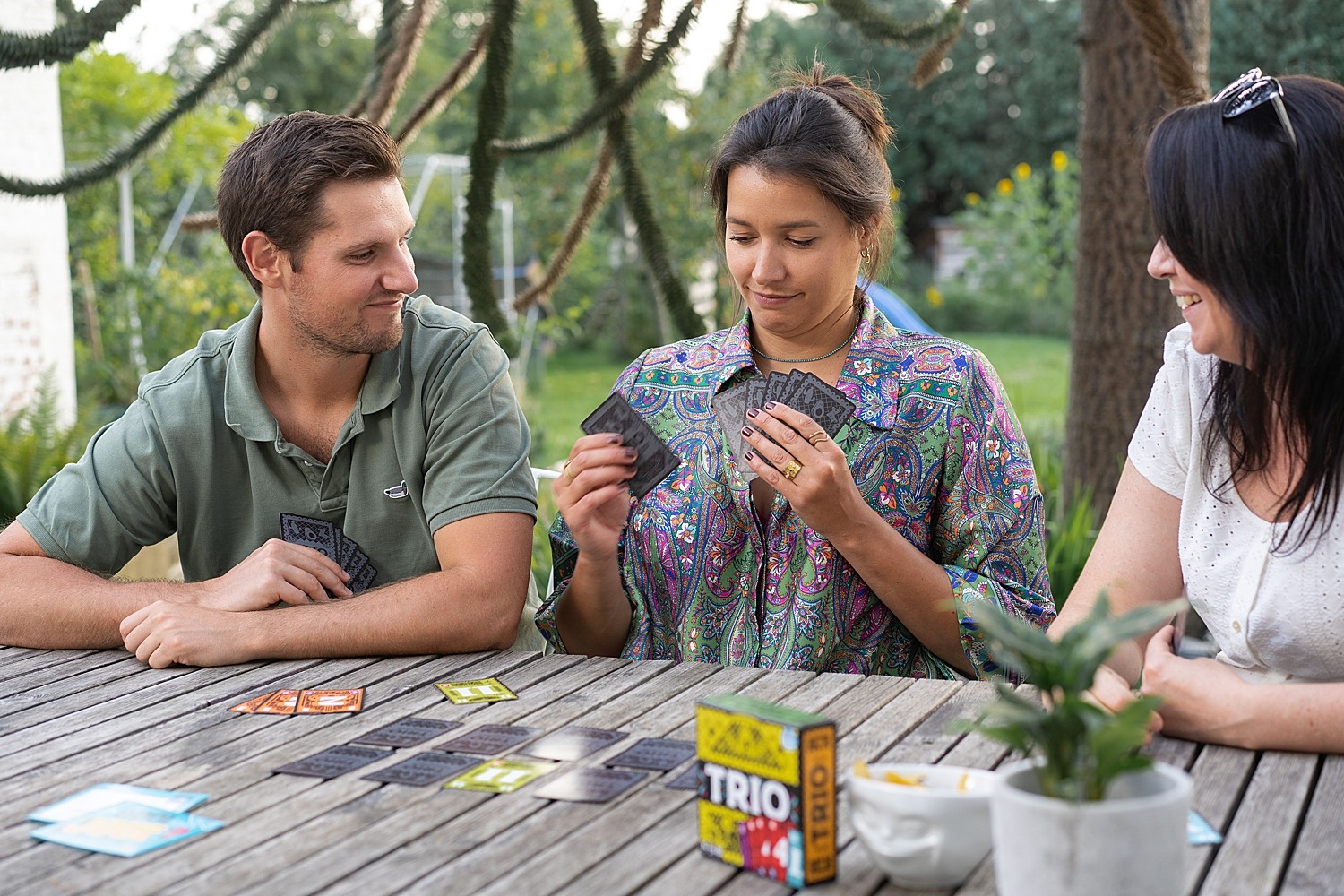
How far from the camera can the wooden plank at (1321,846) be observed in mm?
1298

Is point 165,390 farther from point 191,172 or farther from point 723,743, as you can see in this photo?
point 191,172

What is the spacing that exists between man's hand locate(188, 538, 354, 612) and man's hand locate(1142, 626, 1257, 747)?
4.93ft

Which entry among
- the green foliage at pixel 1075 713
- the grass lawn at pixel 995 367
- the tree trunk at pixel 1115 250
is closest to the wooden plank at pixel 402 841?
the green foliage at pixel 1075 713

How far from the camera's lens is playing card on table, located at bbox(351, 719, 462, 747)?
1835 millimetres

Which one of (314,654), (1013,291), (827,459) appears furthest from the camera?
(1013,291)

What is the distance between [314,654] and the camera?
2.33 meters

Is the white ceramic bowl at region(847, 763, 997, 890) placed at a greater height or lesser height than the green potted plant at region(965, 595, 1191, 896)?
lesser

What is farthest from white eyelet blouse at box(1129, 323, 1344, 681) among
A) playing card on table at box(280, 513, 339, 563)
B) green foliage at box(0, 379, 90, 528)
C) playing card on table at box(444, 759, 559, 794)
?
green foliage at box(0, 379, 90, 528)

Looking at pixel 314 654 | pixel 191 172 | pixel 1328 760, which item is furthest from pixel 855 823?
pixel 191 172

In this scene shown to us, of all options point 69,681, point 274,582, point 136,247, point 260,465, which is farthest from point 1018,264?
point 69,681

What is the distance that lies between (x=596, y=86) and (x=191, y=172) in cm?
925

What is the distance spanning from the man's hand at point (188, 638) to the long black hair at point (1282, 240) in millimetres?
1686

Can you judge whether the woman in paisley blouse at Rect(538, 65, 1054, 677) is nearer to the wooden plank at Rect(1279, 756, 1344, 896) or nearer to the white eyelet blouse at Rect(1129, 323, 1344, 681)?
the white eyelet blouse at Rect(1129, 323, 1344, 681)

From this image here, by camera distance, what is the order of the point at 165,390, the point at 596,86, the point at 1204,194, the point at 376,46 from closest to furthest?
the point at 1204,194
the point at 165,390
the point at 596,86
the point at 376,46
